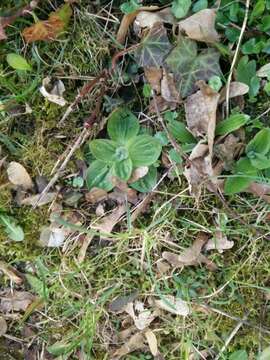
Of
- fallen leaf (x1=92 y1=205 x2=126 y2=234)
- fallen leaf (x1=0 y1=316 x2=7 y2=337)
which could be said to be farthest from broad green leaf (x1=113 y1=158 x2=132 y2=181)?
fallen leaf (x1=0 y1=316 x2=7 y2=337)

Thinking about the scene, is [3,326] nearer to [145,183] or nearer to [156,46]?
[145,183]

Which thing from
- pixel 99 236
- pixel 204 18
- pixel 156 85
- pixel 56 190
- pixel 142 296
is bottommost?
pixel 142 296

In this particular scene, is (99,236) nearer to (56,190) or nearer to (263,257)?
(56,190)

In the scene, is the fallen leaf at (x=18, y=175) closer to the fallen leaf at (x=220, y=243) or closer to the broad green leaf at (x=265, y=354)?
the fallen leaf at (x=220, y=243)

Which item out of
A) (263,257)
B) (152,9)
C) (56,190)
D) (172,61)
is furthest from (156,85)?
(263,257)

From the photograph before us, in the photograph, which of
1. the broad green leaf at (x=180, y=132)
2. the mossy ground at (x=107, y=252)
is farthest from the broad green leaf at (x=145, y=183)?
the broad green leaf at (x=180, y=132)

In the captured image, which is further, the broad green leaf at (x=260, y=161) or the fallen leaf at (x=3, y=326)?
the fallen leaf at (x=3, y=326)

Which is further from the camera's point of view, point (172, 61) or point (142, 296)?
point (142, 296)
